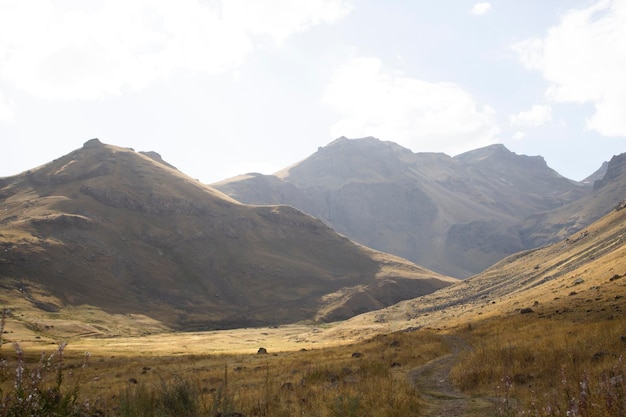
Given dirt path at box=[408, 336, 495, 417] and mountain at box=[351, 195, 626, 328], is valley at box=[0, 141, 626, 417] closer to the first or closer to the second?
dirt path at box=[408, 336, 495, 417]

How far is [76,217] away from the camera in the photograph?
519 feet

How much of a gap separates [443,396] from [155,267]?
530 ft

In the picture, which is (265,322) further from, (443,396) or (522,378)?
(522,378)

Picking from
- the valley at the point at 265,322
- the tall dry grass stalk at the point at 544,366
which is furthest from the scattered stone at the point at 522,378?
the valley at the point at 265,322

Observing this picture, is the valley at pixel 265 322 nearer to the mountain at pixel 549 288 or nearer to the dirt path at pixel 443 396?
the dirt path at pixel 443 396

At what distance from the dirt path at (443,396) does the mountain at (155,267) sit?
118 m

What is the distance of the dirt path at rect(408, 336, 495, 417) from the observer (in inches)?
427

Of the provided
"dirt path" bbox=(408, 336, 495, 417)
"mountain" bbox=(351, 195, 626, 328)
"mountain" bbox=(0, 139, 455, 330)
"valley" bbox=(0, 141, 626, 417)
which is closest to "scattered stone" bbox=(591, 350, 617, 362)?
"valley" bbox=(0, 141, 626, 417)

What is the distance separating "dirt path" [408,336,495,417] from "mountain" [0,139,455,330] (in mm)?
117741

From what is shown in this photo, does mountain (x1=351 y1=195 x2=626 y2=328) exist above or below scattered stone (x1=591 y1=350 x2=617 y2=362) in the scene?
below

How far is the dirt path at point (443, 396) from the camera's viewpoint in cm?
1084

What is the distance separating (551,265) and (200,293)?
396ft

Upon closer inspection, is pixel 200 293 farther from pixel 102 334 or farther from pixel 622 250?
pixel 622 250

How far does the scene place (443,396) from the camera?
1323 cm
